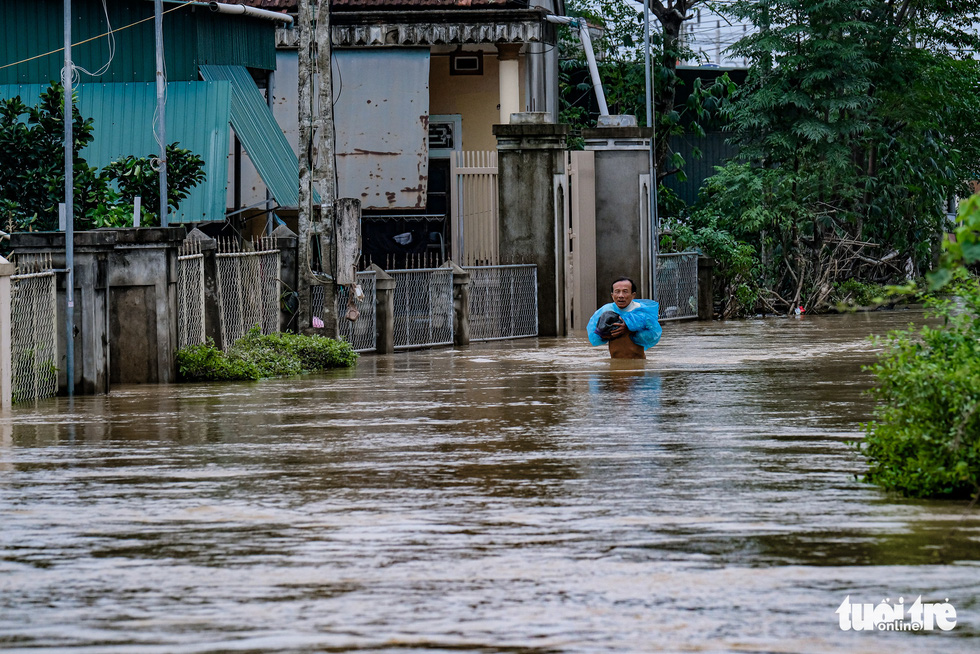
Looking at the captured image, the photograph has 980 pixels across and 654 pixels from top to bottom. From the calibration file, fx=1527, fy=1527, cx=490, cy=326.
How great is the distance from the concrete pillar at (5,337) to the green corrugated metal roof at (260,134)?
29.7ft

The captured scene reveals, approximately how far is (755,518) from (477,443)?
3451 millimetres

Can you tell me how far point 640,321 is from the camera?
17.8m

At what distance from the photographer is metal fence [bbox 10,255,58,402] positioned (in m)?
14.1

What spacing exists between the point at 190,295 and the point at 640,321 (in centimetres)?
515

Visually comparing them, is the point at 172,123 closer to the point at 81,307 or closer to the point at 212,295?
the point at 212,295

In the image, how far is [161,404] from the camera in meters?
13.8

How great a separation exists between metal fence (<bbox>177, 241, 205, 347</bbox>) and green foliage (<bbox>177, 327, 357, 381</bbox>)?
18cm

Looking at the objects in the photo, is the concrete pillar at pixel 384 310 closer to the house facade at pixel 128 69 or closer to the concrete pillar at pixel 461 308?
the concrete pillar at pixel 461 308

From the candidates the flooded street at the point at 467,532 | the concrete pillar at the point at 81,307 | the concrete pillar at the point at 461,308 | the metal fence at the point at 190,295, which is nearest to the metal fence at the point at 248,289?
the metal fence at the point at 190,295

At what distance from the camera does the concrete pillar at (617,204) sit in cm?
2586

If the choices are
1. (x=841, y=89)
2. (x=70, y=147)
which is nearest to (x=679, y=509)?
(x=70, y=147)

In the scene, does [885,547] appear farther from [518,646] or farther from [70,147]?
[70,147]

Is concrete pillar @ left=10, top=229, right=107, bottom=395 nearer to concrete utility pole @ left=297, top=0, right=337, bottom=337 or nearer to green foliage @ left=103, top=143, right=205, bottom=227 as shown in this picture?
concrete utility pole @ left=297, top=0, right=337, bottom=337

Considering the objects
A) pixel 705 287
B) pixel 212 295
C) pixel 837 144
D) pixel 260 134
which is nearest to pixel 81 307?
pixel 212 295
